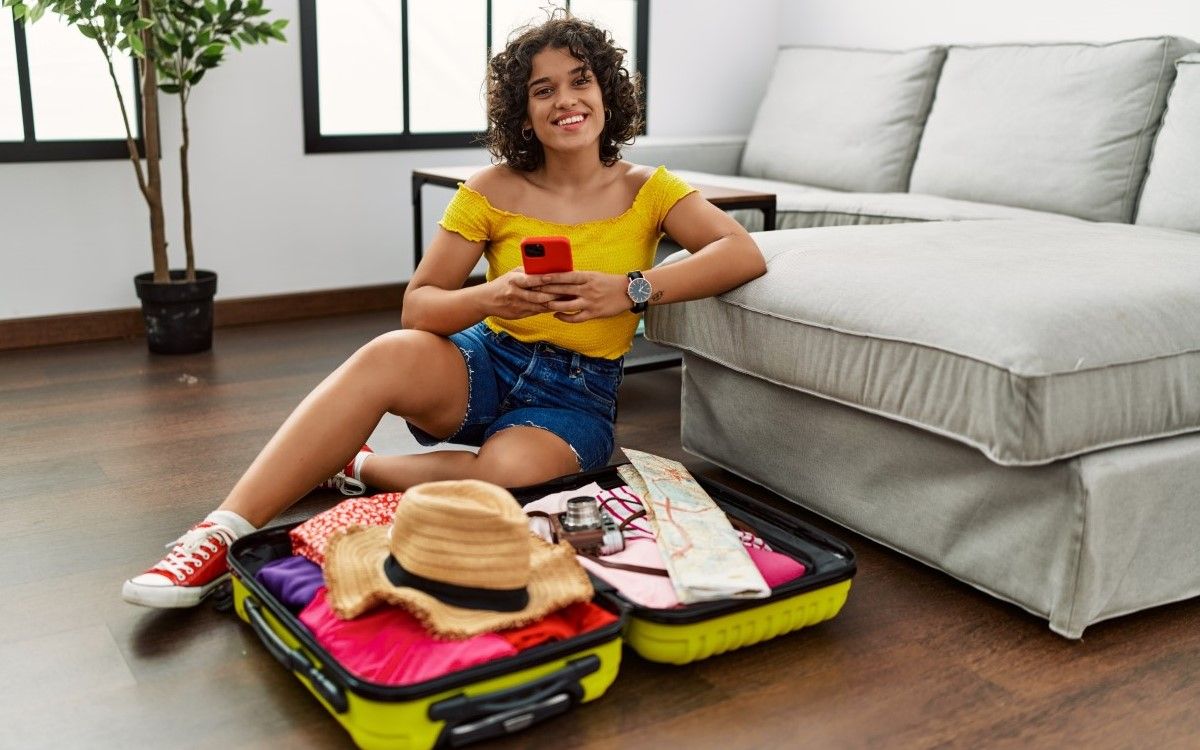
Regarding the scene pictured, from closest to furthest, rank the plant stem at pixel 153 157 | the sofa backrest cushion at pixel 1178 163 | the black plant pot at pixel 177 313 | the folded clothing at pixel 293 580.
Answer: the folded clothing at pixel 293 580
the sofa backrest cushion at pixel 1178 163
the plant stem at pixel 153 157
the black plant pot at pixel 177 313

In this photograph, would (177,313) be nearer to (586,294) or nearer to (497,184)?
(497,184)

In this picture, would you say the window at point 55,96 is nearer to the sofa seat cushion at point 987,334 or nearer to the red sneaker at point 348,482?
the red sneaker at point 348,482

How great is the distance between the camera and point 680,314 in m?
2.08

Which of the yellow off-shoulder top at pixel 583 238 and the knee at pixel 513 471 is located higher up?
the yellow off-shoulder top at pixel 583 238

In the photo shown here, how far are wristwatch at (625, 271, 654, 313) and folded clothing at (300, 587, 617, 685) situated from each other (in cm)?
58

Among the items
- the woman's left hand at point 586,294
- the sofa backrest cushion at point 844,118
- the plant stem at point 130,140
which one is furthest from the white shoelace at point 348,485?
the sofa backrest cushion at point 844,118

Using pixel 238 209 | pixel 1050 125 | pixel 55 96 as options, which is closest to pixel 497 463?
pixel 1050 125

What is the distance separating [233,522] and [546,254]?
588 mm

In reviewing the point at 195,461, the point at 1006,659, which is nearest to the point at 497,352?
the point at 195,461

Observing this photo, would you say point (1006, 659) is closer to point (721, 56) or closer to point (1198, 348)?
point (1198, 348)

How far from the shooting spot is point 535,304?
5.63 ft

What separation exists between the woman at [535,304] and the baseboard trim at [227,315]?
1512 millimetres

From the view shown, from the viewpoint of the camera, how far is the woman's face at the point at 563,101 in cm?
184

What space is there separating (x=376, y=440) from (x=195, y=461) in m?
0.36
